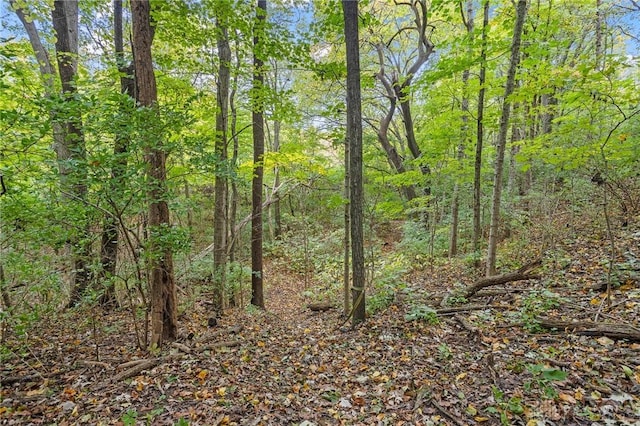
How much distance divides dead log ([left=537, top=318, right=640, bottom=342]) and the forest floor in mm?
24

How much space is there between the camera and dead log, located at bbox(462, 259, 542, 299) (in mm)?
5641

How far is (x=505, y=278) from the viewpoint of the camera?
5680mm

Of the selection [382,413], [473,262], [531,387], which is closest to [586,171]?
[473,262]

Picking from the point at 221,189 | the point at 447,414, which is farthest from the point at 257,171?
the point at 447,414

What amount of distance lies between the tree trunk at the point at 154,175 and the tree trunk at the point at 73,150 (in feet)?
2.26

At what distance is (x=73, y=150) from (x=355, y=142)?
3875 mm

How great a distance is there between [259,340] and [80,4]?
26.7 ft

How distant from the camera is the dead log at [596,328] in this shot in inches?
138

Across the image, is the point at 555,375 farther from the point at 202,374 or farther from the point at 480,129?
the point at 480,129

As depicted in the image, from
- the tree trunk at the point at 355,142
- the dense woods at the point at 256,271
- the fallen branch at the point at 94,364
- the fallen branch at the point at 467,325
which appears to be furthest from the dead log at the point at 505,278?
the fallen branch at the point at 94,364

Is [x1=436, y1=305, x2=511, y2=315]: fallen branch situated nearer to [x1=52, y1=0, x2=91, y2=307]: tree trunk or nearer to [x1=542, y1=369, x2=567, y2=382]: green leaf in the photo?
[x1=542, y1=369, x2=567, y2=382]: green leaf

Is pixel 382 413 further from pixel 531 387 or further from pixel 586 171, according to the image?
pixel 586 171

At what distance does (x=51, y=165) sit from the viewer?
360cm

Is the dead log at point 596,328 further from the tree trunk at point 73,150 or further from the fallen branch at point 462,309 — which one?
the tree trunk at point 73,150
